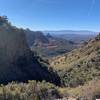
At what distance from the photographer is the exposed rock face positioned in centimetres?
4919

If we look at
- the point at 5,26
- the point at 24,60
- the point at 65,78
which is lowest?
the point at 65,78

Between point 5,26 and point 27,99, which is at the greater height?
point 5,26

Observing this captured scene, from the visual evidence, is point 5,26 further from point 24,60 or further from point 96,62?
point 96,62

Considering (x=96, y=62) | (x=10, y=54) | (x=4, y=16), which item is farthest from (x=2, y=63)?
(x=96, y=62)

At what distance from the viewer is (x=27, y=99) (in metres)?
22.6

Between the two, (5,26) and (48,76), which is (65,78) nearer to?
(48,76)

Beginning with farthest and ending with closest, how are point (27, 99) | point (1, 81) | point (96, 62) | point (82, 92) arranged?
point (96, 62), point (1, 81), point (82, 92), point (27, 99)

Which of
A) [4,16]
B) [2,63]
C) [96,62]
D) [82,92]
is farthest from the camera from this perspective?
[96,62]

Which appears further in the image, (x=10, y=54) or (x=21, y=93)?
(x=10, y=54)

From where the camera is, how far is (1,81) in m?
44.5

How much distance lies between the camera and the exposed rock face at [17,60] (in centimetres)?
4919

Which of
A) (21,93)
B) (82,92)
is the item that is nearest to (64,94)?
(82,92)

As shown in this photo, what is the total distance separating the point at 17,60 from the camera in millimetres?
53281

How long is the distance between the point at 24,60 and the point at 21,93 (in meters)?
31.3
